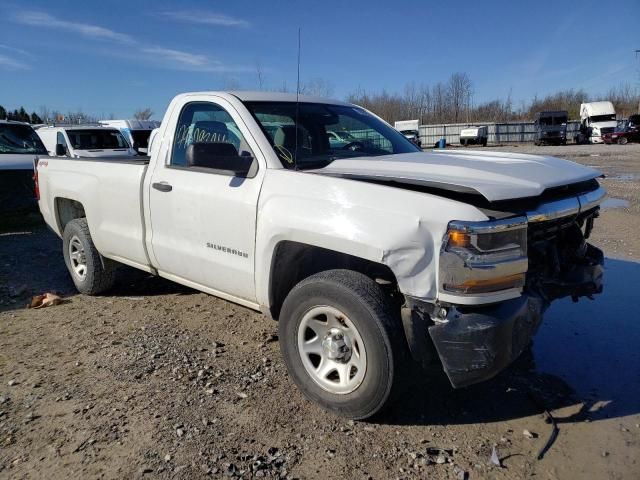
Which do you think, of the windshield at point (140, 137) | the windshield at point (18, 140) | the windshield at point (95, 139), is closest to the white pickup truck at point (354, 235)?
the windshield at point (18, 140)

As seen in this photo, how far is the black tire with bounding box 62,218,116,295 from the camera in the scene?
528cm

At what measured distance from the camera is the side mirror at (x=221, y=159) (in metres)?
3.47

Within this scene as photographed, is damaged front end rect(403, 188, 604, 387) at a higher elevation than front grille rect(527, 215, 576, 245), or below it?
below

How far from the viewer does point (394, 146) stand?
4.43 m

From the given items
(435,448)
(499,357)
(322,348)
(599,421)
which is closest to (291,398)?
(322,348)

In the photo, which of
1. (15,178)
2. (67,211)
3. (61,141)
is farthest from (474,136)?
(67,211)

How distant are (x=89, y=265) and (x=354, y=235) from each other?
3.53m

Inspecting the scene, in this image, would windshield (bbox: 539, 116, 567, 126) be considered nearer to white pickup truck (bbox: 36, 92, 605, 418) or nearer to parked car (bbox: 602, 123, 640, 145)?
parked car (bbox: 602, 123, 640, 145)

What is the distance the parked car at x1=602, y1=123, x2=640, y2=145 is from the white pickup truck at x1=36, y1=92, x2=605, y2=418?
42769 millimetres

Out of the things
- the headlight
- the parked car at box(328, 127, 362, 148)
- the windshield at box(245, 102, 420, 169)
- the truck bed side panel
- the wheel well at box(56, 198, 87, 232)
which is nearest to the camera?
the headlight

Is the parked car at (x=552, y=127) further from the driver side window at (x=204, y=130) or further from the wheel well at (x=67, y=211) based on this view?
the driver side window at (x=204, y=130)

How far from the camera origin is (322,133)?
425 centimetres

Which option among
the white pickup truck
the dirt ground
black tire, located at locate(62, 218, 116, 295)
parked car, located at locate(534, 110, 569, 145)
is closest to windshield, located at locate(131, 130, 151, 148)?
black tire, located at locate(62, 218, 116, 295)

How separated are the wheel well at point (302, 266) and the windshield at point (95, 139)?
43.6 ft
